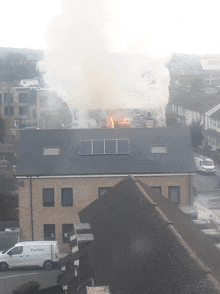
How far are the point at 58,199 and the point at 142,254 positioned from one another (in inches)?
524

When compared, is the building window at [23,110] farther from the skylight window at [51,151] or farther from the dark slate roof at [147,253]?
the dark slate roof at [147,253]

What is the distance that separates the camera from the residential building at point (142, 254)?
8641 mm

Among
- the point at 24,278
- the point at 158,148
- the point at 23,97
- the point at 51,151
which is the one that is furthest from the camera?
the point at 23,97

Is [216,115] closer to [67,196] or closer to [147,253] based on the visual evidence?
[67,196]

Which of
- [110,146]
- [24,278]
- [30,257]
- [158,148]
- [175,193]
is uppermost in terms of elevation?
[110,146]

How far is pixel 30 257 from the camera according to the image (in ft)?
68.9

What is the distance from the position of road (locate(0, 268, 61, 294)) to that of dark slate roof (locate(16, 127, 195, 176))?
496 cm

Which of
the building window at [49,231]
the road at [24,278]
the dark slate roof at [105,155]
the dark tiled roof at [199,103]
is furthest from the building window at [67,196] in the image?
the dark tiled roof at [199,103]

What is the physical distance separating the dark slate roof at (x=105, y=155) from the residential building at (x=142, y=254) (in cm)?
731

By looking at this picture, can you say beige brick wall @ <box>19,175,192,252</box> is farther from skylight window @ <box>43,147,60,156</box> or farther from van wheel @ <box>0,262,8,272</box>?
van wheel @ <box>0,262,8,272</box>

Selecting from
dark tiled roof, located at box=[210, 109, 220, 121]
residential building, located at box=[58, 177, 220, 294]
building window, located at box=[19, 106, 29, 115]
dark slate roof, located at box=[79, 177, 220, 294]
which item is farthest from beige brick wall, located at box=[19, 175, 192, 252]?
building window, located at box=[19, 106, 29, 115]

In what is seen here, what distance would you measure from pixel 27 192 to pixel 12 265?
12.8ft

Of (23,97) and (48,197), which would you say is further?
(23,97)

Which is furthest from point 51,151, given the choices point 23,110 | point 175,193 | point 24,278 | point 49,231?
point 23,110
